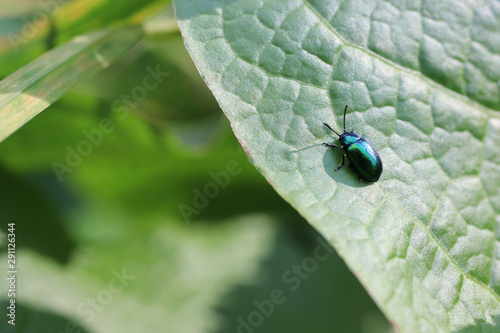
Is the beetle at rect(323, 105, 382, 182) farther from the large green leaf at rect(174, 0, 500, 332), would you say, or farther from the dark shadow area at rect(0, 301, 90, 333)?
the dark shadow area at rect(0, 301, 90, 333)

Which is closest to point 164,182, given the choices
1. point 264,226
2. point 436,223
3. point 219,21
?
point 264,226

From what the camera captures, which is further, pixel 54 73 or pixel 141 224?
pixel 141 224

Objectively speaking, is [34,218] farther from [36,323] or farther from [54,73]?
[54,73]

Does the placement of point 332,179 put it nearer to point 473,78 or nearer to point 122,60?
point 473,78

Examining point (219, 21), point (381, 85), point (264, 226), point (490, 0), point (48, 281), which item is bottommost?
point (264, 226)

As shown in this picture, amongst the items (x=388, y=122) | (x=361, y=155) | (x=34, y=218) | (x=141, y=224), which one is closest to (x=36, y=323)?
(x=34, y=218)
